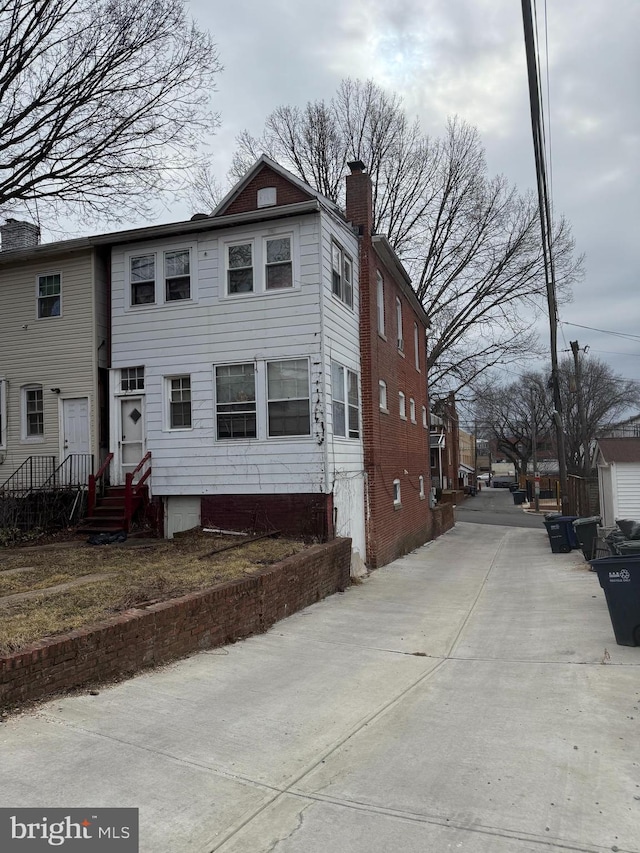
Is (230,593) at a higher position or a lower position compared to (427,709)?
higher

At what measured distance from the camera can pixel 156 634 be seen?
658cm

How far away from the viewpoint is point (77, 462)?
50.7ft

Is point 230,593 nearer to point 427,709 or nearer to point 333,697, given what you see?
point 333,697

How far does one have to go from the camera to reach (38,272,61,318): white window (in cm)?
1584

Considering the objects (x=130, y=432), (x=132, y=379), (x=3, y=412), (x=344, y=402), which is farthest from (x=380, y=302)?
(x=3, y=412)

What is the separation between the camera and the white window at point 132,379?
586 inches

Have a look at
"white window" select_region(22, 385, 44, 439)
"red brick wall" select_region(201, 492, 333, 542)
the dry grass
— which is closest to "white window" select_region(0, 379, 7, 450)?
"white window" select_region(22, 385, 44, 439)

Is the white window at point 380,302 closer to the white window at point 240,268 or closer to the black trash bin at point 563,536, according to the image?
the white window at point 240,268

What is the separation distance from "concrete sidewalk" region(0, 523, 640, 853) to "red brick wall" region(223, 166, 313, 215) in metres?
9.35

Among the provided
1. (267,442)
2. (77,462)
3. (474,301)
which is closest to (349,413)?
(267,442)

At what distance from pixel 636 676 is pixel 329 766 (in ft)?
11.9

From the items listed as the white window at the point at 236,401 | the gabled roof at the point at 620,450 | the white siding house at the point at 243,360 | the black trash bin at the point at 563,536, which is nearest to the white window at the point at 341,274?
the white siding house at the point at 243,360

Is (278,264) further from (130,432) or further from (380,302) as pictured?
(130,432)

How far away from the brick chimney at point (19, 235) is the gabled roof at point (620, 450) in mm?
18222
